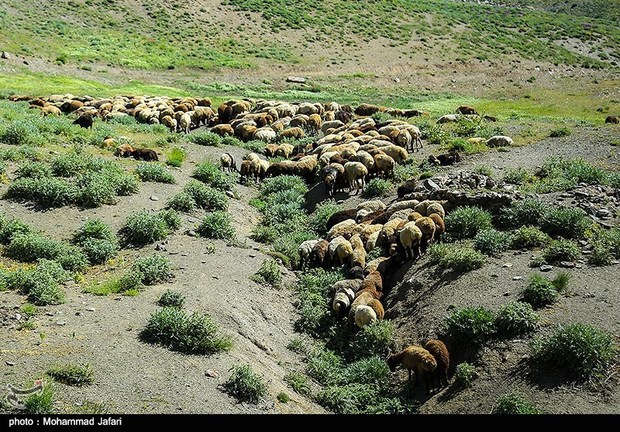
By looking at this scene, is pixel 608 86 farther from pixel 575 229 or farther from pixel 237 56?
pixel 575 229

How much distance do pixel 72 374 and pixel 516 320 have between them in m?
7.87

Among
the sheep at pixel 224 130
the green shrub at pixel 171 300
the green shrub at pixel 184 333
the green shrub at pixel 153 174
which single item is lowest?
the sheep at pixel 224 130

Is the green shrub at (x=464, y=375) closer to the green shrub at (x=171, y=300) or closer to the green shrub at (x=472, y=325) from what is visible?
the green shrub at (x=472, y=325)

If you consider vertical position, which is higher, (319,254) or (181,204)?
(181,204)

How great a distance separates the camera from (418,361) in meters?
10.6

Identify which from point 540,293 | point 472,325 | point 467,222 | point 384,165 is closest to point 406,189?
point 384,165

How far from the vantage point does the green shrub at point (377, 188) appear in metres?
20.3

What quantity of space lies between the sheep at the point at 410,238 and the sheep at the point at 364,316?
260 centimetres

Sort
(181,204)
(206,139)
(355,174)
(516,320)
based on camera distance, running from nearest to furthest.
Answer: (516,320)
(181,204)
(355,174)
(206,139)

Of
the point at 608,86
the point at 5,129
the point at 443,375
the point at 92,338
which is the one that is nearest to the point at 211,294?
the point at 92,338

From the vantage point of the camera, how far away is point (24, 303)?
11.1 m

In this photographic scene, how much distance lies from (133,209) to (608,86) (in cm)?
5087

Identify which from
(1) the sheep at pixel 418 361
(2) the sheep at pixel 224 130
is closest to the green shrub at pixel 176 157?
(2) the sheep at pixel 224 130

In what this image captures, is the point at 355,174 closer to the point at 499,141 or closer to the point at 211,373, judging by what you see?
the point at 499,141
